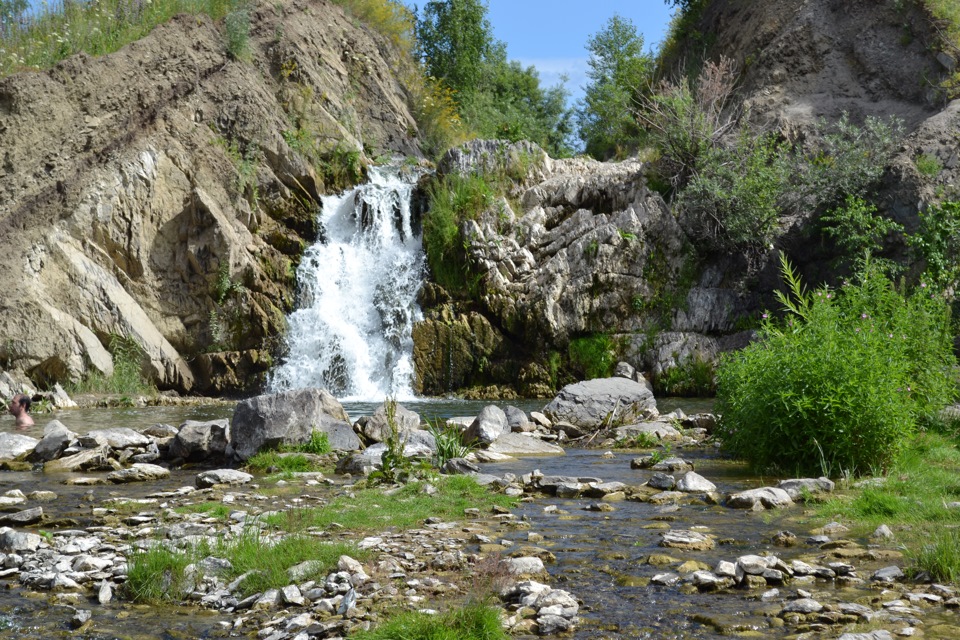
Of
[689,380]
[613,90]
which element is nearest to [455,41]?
[613,90]

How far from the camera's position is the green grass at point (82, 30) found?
21916mm

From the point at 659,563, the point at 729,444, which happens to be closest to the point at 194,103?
the point at 729,444

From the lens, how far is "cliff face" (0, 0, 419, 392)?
1902cm

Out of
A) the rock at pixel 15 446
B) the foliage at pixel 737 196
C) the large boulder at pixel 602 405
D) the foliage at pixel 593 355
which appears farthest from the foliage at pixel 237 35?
the large boulder at pixel 602 405

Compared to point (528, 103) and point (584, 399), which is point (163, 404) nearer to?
point (584, 399)

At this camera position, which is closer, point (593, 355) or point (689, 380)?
point (689, 380)

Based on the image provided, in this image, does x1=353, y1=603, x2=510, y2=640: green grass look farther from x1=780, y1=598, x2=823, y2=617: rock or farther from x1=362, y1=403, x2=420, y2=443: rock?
x1=362, y1=403, x2=420, y2=443: rock

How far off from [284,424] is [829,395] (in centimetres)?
637

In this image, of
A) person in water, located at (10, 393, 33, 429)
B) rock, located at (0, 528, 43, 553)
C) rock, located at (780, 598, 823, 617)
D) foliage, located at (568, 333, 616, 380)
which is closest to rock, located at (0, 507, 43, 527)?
rock, located at (0, 528, 43, 553)

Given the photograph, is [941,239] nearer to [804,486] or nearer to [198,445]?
[804,486]

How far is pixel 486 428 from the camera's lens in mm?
11445

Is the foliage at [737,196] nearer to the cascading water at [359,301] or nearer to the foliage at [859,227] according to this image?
the foliage at [859,227]

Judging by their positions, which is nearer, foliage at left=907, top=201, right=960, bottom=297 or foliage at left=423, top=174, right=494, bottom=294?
foliage at left=907, top=201, right=960, bottom=297

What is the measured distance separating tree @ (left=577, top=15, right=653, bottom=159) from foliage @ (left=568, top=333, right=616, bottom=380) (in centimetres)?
1221
